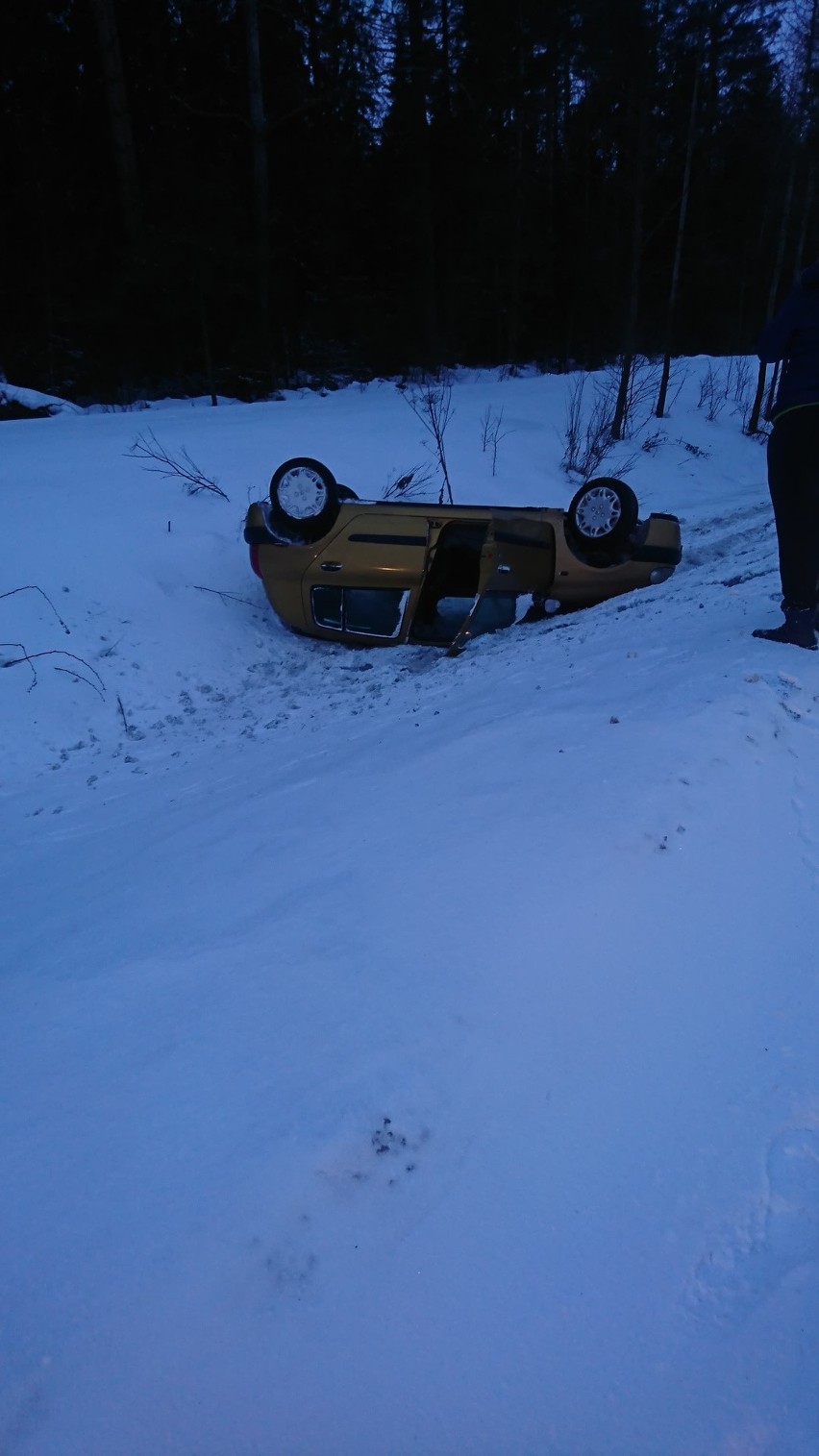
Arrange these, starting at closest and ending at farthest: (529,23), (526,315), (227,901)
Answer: (227,901)
(529,23)
(526,315)

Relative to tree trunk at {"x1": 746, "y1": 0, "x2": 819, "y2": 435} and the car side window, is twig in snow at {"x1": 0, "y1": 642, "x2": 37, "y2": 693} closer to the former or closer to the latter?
the car side window

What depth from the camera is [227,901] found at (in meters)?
2.28

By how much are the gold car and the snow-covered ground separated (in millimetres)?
1954

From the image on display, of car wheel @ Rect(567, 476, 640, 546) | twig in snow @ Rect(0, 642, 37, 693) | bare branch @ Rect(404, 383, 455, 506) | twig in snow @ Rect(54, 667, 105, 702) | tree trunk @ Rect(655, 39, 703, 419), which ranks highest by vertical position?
tree trunk @ Rect(655, 39, 703, 419)

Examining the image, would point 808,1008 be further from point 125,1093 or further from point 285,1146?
point 125,1093

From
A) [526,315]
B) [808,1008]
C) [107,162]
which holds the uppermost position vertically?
[107,162]

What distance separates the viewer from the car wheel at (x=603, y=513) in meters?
5.21

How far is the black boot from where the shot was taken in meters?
3.29

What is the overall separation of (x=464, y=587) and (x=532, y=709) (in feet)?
10.3

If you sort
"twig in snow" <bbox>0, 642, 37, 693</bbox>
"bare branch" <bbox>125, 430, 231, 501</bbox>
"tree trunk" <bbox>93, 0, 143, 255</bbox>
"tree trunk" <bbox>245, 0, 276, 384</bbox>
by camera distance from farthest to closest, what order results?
1. "tree trunk" <bbox>245, 0, 276, 384</bbox>
2. "tree trunk" <bbox>93, 0, 143, 255</bbox>
3. "bare branch" <bbox>125, 430, 231, 501</bbox>
4. "twig in snow" <bbox>0, 642, 37, 693</bbox>

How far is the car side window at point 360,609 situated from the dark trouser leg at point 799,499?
2.49 m

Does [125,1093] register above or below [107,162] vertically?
below

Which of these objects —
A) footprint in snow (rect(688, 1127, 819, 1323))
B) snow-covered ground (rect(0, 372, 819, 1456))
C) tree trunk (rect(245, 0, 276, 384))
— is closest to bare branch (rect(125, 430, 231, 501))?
snow-covered ground (rect(0, 372, 819, 1456))

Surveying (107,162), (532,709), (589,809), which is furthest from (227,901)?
(107,162)
